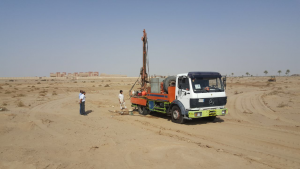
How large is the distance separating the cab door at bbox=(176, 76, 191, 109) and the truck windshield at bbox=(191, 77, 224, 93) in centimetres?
32

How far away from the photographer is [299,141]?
744 cm

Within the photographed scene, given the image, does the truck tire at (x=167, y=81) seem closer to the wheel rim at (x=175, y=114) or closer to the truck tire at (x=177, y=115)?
the truck tire at (x=177, y=115)

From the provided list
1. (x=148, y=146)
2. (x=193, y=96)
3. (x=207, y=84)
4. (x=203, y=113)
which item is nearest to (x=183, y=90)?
(x=193, y=96)

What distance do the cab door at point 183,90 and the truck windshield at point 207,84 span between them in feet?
1.06

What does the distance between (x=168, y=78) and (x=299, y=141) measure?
6.67m

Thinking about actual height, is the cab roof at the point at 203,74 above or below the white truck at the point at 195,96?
above

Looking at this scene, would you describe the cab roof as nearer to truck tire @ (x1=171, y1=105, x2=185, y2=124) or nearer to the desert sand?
truck tire @ (x1=171, y1=105, x2=185, y2=124)

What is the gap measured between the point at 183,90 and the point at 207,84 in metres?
1.22

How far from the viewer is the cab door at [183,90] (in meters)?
10.5

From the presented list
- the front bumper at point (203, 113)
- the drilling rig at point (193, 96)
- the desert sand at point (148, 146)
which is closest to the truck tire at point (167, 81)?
the drilling rig at point (193, 96)

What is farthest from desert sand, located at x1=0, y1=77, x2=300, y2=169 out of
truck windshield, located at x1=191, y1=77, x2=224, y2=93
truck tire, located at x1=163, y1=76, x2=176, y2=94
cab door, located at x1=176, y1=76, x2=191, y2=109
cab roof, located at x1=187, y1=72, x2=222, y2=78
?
cab roof, located at x1=187, y1=72, x2=222, y2=78

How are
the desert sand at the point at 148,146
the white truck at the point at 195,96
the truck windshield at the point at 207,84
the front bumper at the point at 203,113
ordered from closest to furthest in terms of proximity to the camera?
the desert sand at the point at 148,146 → the front bumper at the point at 203,113 → the white truck at the point at 195,96 → the truck windshield at the point at 207,84

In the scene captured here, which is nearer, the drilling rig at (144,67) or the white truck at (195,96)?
the white truck at (195,96)

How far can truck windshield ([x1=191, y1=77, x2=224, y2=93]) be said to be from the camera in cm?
1044
